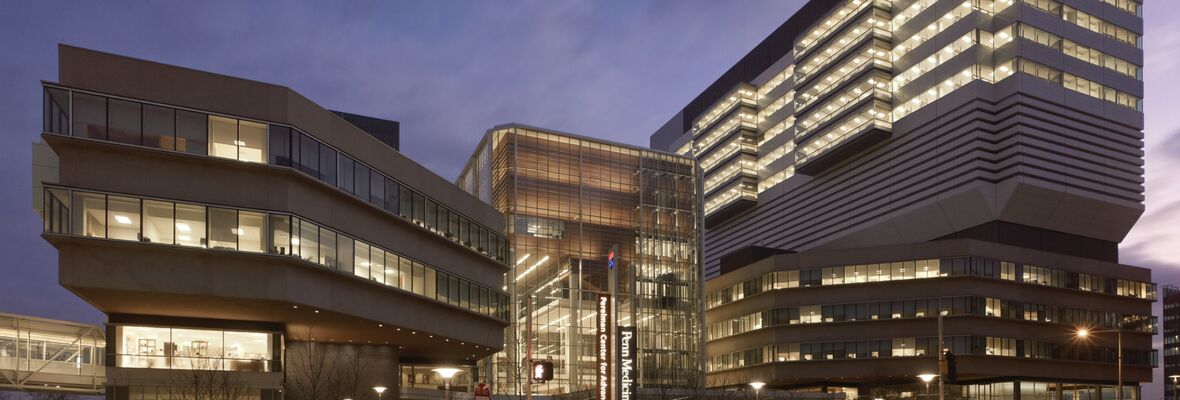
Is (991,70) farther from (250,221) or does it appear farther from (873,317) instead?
(250,221)

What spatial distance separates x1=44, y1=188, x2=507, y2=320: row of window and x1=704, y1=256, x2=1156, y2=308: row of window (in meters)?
74.3

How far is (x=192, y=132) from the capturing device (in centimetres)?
4397

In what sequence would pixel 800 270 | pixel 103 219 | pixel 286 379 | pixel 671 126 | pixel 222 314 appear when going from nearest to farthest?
pixel 103 219 → pixel 222 314 → pixel 286 379 → pixel 800 270 → pixel 671 126

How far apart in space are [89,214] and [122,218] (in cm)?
127

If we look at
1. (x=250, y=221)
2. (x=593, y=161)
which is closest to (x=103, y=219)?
(x=250, y=221)

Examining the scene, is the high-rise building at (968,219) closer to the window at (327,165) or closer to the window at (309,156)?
the window at (327,165)

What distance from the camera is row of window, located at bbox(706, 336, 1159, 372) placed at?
10856 cm

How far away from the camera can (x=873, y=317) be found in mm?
113625

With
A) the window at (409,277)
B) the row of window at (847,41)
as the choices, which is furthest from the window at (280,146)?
the row of window at (847,41)

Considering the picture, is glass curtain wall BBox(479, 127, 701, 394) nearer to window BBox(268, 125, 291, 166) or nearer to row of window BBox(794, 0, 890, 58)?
row of window BBox(794, 0, 890, 58)

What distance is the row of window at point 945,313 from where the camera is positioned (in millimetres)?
109250

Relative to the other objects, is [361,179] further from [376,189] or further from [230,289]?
[230,289]

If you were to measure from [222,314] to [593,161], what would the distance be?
2564 inches

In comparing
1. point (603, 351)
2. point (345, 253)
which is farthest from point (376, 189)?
point (603, 351)
